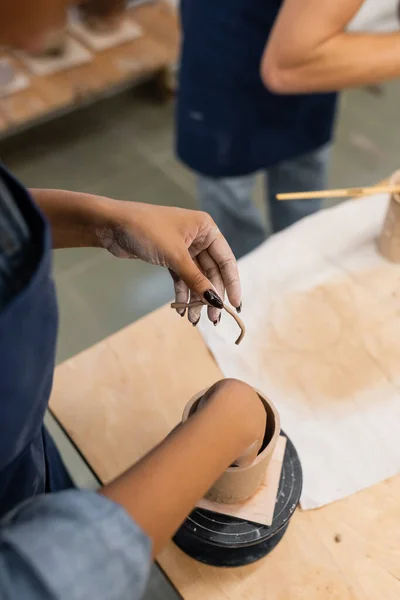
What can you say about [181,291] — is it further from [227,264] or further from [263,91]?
[263,91]

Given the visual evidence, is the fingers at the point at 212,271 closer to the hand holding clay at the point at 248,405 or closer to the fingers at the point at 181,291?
the fingers at the point at 181,291

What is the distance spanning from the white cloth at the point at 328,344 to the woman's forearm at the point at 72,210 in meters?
0.28

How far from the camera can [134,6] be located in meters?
2.54

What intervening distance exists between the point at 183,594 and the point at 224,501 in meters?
0.12

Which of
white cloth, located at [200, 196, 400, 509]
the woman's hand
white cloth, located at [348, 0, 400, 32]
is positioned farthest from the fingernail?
white cloth, located at [348, 0, 400, 32]

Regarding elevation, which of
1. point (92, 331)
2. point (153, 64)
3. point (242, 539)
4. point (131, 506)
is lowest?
point (92, 331)

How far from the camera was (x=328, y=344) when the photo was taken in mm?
941

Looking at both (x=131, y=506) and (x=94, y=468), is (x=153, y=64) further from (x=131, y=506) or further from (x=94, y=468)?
(x=131, y=506)

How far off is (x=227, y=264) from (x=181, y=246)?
82 mm

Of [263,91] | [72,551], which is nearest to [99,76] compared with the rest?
[263,91]

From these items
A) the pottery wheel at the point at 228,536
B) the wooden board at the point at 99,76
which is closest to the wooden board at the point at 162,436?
the pottery wheel at the point at 228,536

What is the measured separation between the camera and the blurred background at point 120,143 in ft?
6.21

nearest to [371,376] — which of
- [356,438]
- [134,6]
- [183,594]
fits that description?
[356,438]

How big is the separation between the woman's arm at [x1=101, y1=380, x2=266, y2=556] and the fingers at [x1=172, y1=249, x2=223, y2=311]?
0.37 ft
